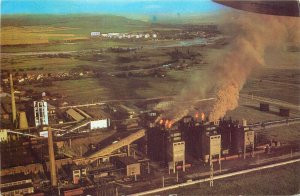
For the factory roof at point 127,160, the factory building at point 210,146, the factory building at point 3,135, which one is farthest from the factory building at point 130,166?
the factory building at point 3,135

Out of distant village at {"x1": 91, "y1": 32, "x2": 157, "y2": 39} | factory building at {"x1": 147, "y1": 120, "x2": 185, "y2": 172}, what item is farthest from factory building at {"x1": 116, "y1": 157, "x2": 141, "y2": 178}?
distant village at {"x1": 91, "y1": 32, "x2": 157, "y2": 39}

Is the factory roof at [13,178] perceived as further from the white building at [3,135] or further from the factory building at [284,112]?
the factory building at [284,112]

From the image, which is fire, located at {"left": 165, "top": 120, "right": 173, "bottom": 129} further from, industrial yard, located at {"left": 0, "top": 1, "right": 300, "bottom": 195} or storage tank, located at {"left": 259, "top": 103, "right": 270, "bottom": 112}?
storage tank, located at {"left": 259, "top": 103, "right": 270, "bottom": 112}

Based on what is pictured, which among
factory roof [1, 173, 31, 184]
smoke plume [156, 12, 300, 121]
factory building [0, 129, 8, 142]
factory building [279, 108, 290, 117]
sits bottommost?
factory roof [1, 173, 31, 184]

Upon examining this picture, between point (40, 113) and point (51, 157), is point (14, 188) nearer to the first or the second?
point (51, 157)

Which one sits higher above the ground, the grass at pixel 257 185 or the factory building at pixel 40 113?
the factory building at pixel 40 113

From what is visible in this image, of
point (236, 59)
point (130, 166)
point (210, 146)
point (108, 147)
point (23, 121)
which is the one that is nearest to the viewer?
point (23, 121)

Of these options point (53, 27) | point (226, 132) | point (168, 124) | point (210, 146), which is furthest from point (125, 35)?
point (226, 132)
